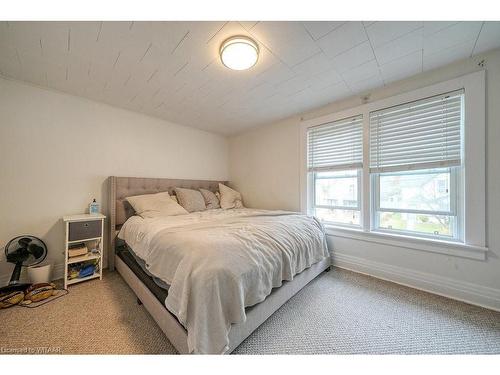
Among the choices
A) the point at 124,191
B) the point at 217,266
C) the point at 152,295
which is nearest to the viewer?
the point at 217,266

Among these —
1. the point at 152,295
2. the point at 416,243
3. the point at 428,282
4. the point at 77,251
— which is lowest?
the point at 428,282

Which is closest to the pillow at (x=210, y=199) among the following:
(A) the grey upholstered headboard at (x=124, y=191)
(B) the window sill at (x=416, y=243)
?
(A) the grey upholstered headboard at (x=124, y=191)

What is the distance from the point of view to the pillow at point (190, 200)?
8.92 ft

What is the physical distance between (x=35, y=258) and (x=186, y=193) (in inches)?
67.4

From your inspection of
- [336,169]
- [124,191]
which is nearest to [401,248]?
[336,169]

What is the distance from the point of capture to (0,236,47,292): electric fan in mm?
1779

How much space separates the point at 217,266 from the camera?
3.36ft

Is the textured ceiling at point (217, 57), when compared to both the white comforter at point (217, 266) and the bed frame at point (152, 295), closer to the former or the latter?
the bed frame at point (152, 295)

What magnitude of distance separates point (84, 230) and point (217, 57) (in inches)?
89.8

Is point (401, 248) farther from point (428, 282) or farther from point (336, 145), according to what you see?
point (336, 145)

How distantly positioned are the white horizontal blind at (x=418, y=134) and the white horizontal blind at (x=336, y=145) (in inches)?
6.7

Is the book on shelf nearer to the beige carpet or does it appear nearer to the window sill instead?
the beige carpet
